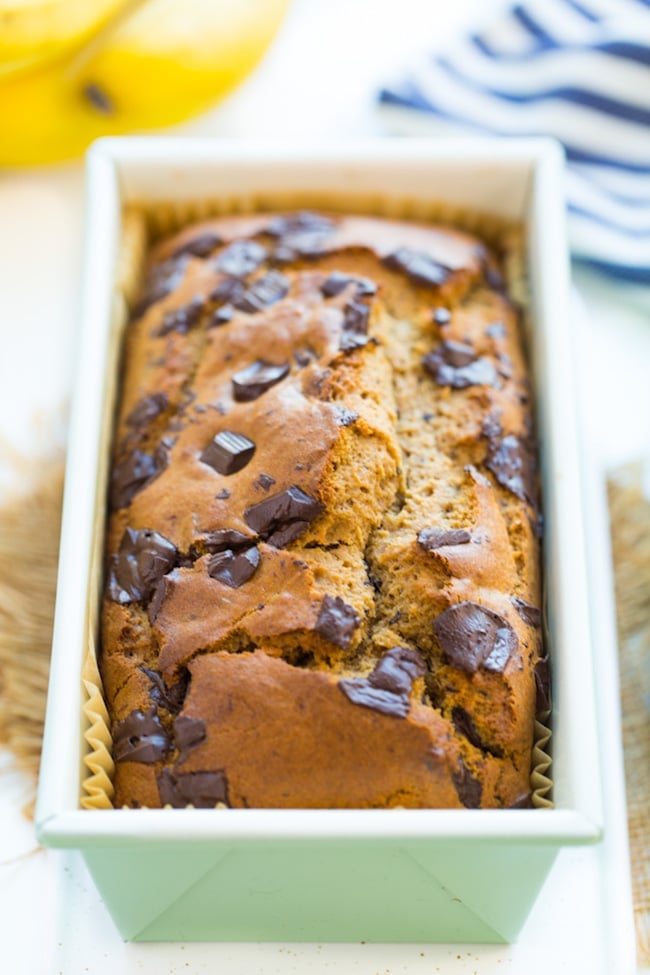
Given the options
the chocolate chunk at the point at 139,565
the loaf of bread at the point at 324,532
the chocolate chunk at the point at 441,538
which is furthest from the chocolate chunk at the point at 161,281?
the chocolate chunk at the point at 441,538

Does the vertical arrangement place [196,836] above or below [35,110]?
below

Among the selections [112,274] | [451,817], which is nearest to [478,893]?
[451,817]

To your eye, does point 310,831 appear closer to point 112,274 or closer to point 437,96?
point 112,274

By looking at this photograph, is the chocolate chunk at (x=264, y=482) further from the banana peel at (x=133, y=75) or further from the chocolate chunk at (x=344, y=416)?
the banana peel at (x=133, y=75)

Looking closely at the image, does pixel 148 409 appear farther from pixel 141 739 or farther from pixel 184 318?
pixel 141 739

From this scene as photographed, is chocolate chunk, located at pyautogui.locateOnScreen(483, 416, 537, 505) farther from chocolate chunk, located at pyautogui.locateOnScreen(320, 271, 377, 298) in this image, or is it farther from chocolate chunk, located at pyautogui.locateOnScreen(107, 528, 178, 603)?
chocolate chunk, located at pyautogui.locateOnScreen(107, 528, 178, 603)

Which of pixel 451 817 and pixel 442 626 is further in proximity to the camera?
pixel 442 626
